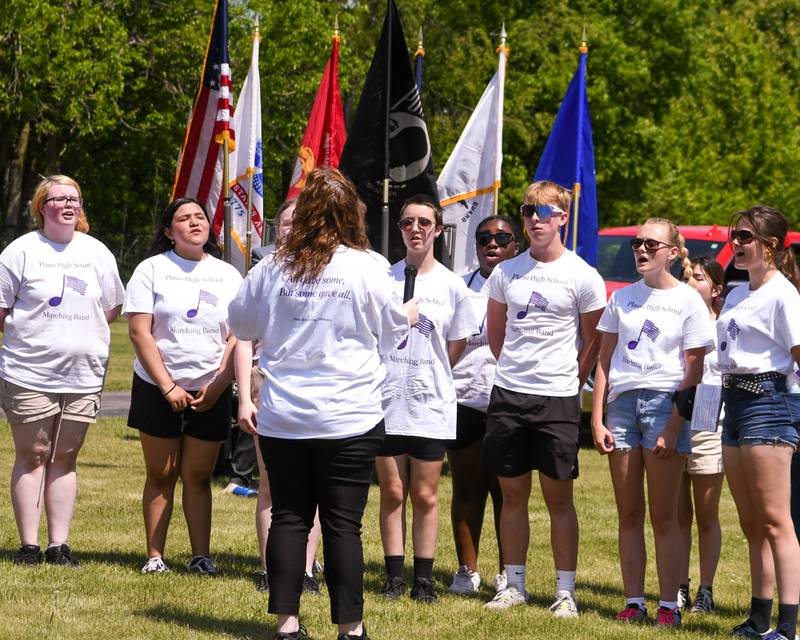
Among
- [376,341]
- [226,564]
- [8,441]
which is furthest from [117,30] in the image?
[376,341]

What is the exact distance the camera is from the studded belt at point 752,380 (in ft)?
19.1

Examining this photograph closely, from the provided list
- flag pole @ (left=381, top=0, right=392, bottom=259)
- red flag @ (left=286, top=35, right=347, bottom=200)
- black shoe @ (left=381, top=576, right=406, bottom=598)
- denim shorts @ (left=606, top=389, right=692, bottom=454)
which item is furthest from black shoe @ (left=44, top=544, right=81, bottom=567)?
red flag @ (left=286, top=35, right=347, bottom=200)

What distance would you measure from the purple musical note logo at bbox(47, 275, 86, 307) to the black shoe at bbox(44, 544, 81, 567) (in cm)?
132

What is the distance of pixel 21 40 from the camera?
28.5 meters

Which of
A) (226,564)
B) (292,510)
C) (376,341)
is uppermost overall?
(376,341)

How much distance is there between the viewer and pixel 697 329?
6227 millimetres

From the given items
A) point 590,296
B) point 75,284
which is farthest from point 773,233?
point 75,284

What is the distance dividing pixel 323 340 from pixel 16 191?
28283 millimetres

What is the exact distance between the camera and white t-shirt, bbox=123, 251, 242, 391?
680 cm

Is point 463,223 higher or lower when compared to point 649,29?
lower

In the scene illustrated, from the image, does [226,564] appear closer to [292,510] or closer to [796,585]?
[292,510]

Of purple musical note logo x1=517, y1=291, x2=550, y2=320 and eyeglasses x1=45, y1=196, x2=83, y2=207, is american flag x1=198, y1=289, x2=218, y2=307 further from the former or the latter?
purple musical note logo x1=517, y1=291, x2=550, y2=320

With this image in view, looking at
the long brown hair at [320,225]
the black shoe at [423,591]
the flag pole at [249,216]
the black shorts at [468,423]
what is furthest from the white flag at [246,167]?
the long brown hair at [320,225]

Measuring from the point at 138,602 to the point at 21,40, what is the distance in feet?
79.9
